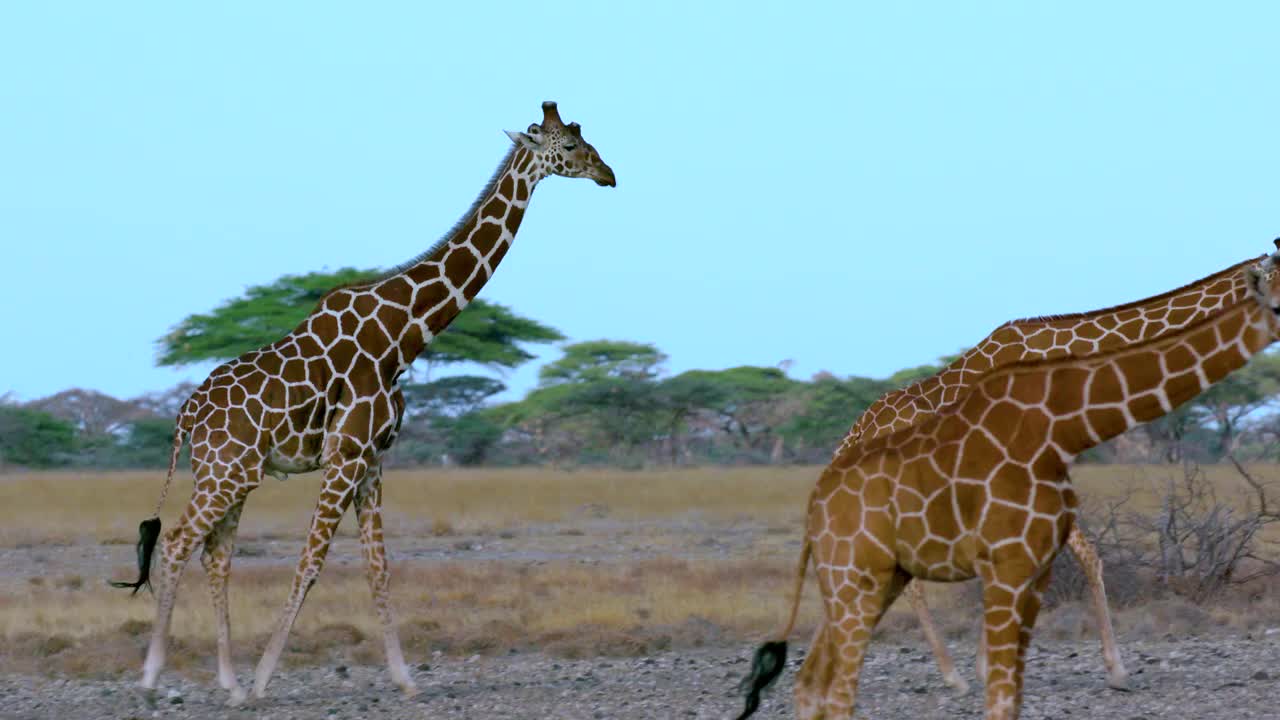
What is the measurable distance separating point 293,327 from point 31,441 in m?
11.2

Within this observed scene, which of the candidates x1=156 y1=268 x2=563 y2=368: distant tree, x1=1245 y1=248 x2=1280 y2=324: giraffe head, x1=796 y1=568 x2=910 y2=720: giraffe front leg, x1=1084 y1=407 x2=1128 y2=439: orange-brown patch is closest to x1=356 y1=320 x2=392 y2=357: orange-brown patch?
x1=796 y1=568 x2=910 y2=720: giraffe front leg

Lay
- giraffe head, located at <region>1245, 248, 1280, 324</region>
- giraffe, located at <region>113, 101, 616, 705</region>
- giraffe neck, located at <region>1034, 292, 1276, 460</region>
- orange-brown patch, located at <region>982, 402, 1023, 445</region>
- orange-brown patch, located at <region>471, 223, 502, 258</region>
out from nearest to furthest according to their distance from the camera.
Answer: giraffe head, located at <region>1245, 248, 1280, 324</region> < giraffe neck, located at <region>1034, 292, 1276, 460</region> < orange-brown patch, located at <region>982, 402, 1023, 445</region> < giraffe, located at <region>113, 101, 616, 705</region> < orange-brown patch, located at <region>471, 223, 502, 258</region>

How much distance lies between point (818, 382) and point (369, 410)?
48909mm

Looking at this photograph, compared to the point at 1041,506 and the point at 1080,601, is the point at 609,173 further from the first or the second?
the point at 1080,601

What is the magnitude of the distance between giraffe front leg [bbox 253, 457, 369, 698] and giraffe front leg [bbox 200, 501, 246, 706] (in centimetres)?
20

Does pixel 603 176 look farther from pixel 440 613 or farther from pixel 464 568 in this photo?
pixel 464 568

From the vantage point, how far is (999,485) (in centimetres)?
715

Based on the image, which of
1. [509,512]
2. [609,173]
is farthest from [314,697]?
[509,512]

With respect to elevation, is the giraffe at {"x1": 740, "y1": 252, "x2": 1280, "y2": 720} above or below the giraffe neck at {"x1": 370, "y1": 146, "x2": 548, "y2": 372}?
below

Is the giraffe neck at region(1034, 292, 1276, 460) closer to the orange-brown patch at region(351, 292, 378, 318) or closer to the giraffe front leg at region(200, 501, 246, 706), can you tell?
the orange-brown patch at region(351, 292, 378, 318)

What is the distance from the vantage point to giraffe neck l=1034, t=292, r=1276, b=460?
702 centimetres

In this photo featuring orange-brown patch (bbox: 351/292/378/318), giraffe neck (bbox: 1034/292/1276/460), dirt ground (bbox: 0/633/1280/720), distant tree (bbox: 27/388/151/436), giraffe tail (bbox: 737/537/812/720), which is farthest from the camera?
distant tree (bbox: 27/388/151/436)

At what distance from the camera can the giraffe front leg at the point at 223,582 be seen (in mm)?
10648

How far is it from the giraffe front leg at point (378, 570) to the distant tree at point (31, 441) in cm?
4407
